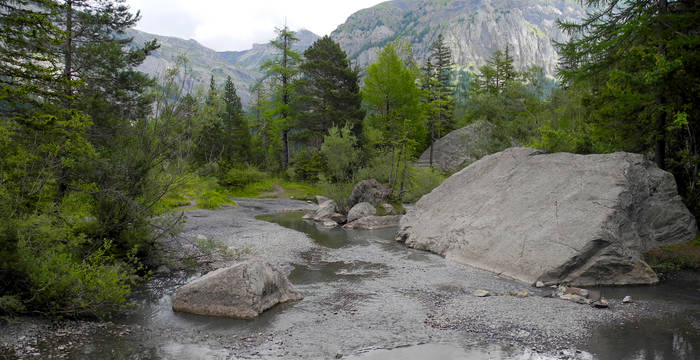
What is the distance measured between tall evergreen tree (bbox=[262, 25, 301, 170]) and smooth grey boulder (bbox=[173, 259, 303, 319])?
3887 centimetres

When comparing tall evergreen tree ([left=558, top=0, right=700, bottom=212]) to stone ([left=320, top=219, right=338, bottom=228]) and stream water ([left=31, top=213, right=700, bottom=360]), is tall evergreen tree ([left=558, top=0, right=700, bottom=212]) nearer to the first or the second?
stream water ([left=31, top=213, right=700, bottom=360])

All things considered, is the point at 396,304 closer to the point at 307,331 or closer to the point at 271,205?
the point at 307,331

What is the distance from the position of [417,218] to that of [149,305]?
1322 centimetres

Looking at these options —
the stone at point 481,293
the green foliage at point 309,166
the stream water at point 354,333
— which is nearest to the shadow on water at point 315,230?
the stream water at point 354,333

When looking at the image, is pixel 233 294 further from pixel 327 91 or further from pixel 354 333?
pixel 327 91

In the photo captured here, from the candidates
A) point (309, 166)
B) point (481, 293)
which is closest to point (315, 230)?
point (481, 293)

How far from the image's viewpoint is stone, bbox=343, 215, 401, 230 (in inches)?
964

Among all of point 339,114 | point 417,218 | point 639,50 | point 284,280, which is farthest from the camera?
point 339,114

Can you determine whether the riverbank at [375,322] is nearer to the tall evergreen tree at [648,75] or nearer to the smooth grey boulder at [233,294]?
the smooth grey boulder at [233,294]

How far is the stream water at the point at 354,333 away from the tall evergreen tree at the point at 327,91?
34.1m

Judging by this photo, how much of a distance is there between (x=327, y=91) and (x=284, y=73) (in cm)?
677

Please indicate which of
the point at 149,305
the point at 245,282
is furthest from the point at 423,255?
the point at 149,305

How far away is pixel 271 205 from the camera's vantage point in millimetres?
35562

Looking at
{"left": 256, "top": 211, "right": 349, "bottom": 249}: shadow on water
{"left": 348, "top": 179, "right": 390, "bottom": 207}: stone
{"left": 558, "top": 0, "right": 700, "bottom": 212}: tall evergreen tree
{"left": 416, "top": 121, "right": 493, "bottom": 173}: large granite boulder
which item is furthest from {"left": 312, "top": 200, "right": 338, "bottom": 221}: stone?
{"left": 558, "top": 0, "right": 700, "bottom": 212}: tall evergreen tree
